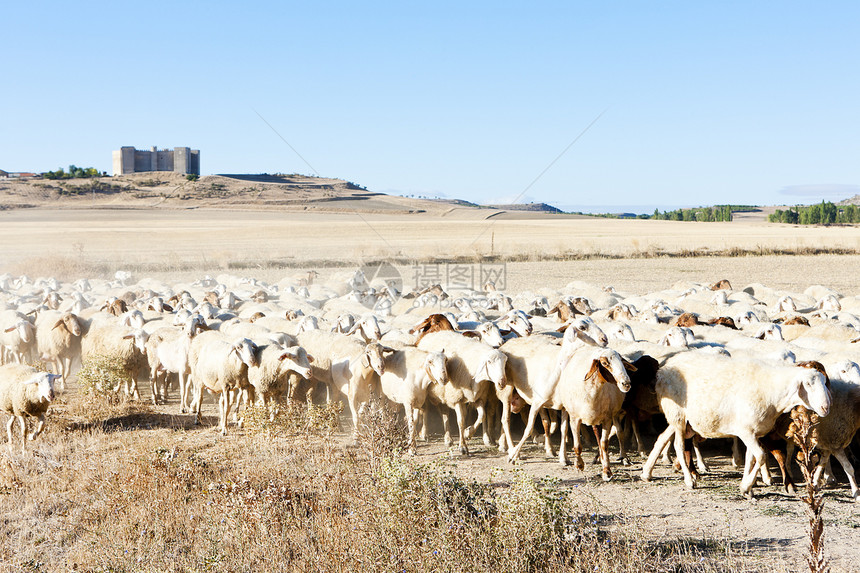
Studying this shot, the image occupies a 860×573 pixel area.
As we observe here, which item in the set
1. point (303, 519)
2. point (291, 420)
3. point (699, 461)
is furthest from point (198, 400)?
point (699, 461)

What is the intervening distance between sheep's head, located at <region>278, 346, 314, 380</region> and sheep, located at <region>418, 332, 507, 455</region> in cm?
194

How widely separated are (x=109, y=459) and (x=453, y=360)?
4.76 metres

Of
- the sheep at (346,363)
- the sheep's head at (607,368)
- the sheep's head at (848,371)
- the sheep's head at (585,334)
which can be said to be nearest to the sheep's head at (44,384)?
the sheep at (346,363)

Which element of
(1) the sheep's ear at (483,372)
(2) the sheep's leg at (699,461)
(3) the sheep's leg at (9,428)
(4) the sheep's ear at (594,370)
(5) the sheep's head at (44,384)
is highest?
(4) the sheep's ear at (594,370)

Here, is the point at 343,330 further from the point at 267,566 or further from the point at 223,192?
the point at 223,192

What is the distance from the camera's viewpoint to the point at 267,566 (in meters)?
6.43

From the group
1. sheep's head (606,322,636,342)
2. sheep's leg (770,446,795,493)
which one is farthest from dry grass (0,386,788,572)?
sheep's head (606,322,636,342)

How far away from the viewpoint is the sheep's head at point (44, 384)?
10.0 metres

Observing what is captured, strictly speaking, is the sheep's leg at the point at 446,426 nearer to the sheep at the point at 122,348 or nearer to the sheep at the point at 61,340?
the sheep at the point at 122,348

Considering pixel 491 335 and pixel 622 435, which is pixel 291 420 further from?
pixel 622 435

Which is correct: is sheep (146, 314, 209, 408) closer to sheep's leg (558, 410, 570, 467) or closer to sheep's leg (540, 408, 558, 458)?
sheep's leg (540, 408, 558, 458)

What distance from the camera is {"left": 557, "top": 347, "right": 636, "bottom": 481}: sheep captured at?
340 inches

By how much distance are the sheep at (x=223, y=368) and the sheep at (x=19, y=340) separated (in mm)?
5408

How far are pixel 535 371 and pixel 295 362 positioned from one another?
3596 mm
